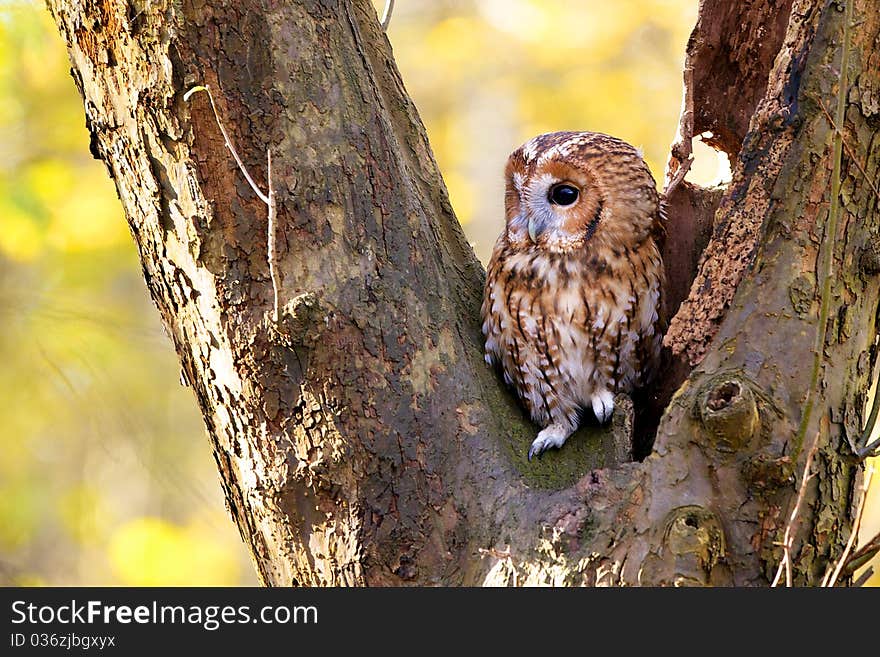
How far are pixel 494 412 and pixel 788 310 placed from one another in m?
0.77

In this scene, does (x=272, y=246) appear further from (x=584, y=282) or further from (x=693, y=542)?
(x=584, y=282)

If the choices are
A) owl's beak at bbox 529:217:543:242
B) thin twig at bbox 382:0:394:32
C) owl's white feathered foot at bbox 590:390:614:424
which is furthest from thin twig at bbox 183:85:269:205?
owl's white feathered foot at bbox 590:390:614:424

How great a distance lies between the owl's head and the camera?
2.90 metres

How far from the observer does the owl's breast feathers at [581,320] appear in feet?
9.38

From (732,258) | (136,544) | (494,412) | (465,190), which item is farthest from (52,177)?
(732,258)

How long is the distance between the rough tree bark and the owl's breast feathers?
570 millimetres

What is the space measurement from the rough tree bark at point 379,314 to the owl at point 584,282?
22.8 inches

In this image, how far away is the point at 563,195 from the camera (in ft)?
9.72

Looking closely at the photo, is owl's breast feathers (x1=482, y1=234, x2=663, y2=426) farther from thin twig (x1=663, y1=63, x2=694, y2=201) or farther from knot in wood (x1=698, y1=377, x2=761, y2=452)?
knot in wood (x1=698, y1=377, x2=761, y2=452)

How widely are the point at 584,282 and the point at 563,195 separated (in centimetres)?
29

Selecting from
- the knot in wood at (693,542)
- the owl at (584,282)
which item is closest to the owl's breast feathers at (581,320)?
the owl at (584,282)

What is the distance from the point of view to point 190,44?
208 cm

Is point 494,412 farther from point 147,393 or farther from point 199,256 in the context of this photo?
point 147,393

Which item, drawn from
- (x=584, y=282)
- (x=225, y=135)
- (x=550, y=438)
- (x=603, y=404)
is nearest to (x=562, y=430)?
(x=550, y=438)
